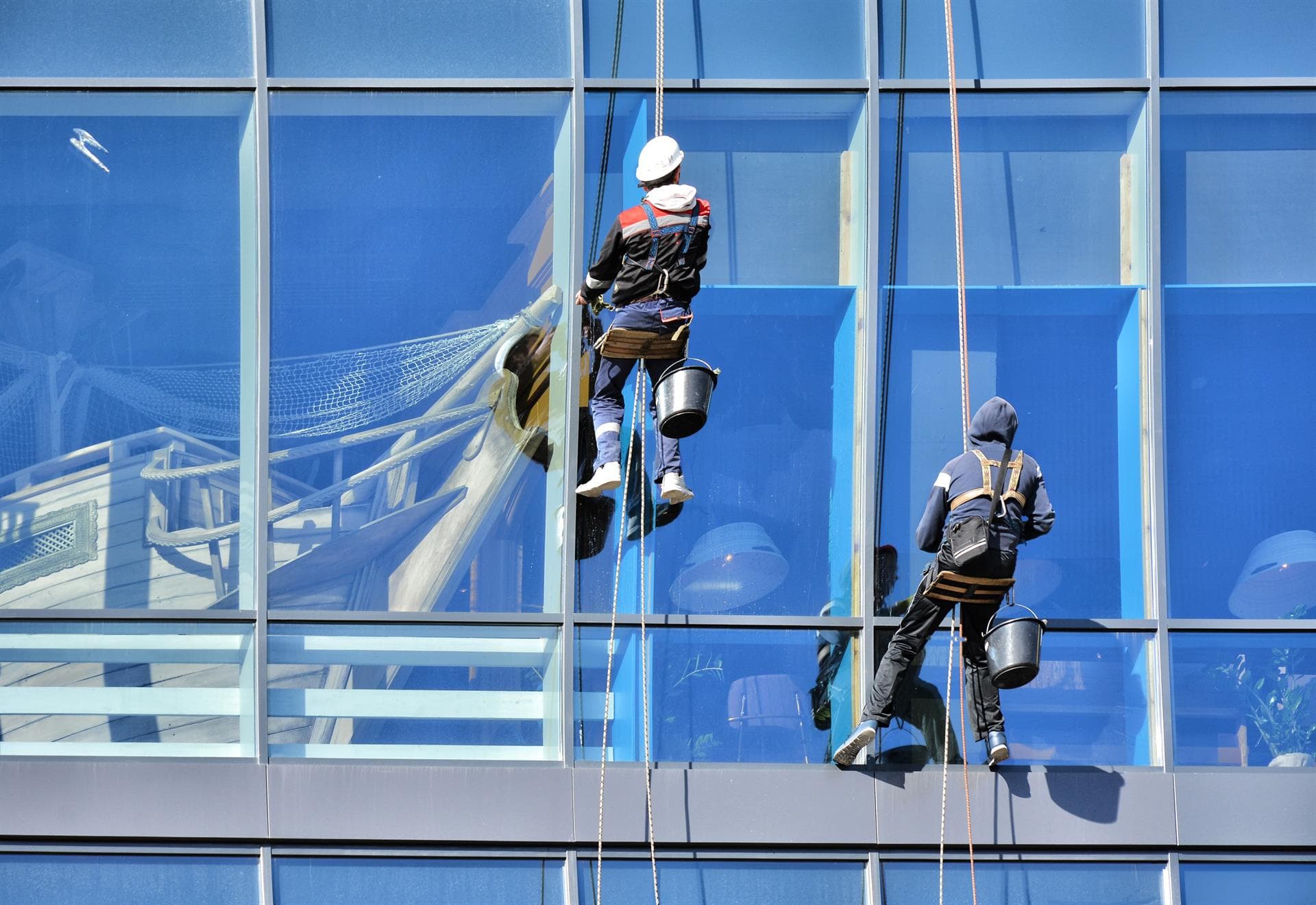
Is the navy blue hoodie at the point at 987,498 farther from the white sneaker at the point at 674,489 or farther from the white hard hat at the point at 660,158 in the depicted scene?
the white hard hat at the point at 660,158

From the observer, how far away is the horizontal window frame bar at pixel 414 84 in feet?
37.1

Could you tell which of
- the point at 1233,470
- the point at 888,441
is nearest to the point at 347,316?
the point at 888,441

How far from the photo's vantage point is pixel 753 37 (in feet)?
37.7

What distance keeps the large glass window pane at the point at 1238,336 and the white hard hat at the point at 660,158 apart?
121 inches

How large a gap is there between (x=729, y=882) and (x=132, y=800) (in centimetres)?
327

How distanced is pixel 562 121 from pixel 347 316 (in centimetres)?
165

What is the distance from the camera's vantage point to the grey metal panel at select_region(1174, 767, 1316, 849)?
1092 centimetres

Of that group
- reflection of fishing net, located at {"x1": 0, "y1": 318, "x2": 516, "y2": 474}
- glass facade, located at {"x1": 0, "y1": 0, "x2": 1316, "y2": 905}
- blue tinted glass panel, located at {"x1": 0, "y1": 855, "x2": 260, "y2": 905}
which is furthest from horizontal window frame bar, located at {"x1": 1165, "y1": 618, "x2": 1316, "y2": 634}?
blue tinted glass panel, located at {"x1": 0, "y1": 855, "x2": 260, "y2": 905}

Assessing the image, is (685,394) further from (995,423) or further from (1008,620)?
(1008,620)

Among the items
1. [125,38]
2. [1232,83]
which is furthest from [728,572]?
[125,38]

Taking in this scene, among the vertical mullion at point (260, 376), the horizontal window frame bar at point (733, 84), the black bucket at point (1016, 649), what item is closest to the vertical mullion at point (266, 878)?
the vertical mullion at point (260, 376)

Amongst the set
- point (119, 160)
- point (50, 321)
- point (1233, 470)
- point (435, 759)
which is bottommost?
point (435, 759)

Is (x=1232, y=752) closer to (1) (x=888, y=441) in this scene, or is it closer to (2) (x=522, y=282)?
(1) (x=888, y=441)

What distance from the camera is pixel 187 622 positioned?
11.0 metres
